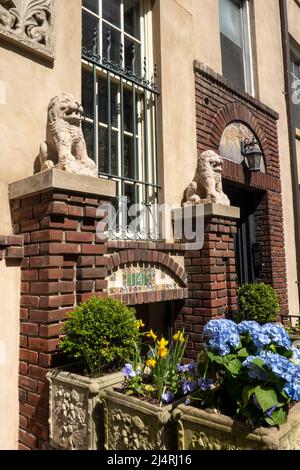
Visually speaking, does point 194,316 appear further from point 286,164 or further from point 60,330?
point 286,164

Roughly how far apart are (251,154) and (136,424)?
4.47 metres

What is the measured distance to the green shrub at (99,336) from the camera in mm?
Result: 2426

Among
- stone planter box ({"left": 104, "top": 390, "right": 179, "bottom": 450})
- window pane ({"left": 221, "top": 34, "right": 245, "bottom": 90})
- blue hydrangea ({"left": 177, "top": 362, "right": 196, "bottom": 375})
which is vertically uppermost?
window pane ({"left": 221, "top": 34, "right": 245, "bottom": 90})

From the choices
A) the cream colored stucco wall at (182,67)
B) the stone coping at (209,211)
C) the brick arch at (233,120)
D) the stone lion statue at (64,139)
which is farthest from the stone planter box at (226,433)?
the brick arch at (233,120)

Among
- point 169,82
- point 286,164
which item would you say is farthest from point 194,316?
point 286,164

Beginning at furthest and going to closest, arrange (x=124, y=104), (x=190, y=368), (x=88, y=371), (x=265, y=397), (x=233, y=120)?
(x=233, y=120), (x=124, y=104), (x=88, y=371), (x=190, y=368), (x=265, y=397)

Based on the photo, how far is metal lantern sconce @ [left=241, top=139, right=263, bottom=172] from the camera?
5574 millimetres

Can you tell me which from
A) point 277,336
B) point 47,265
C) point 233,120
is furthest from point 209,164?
point 277,336

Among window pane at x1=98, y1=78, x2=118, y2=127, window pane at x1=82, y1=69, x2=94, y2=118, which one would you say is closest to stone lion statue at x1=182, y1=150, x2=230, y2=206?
window pane at x1=98, y1=78, x2=118, y2=127

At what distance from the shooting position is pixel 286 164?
698 cm

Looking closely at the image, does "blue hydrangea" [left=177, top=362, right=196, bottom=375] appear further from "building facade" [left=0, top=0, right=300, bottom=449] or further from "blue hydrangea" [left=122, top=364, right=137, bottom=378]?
"building facade" [left=0, top=0, right=300, bottom=449]

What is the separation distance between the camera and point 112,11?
415 cm

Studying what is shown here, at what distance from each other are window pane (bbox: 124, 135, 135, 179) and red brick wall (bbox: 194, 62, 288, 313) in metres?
1.03

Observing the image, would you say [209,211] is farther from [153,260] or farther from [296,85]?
[296,85]
